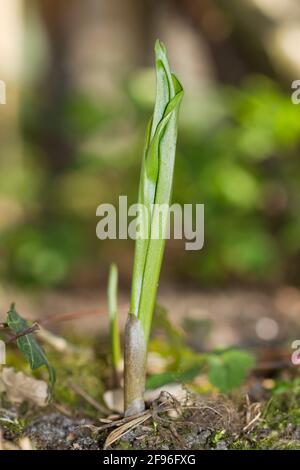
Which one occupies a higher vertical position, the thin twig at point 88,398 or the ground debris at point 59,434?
the thin twig at point 88,398

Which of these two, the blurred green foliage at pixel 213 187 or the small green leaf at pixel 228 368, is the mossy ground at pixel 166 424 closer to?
the small green leaf at pixel 228 368

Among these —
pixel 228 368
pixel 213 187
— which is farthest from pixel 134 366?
pixel 213 187

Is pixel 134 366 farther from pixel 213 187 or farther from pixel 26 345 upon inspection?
pixel 213 187

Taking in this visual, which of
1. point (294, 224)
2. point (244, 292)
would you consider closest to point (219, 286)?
point (244, 292)

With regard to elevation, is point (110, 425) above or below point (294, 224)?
below

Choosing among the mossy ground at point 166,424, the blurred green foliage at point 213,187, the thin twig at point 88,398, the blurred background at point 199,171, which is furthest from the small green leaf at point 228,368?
the blurred green foliage at point 213,187
